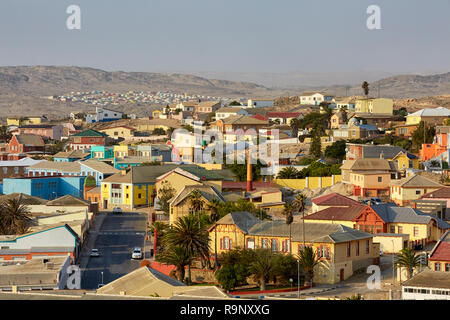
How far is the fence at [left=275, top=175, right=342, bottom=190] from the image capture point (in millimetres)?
77562

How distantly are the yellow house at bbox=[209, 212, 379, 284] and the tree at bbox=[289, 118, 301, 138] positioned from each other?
2065 inches

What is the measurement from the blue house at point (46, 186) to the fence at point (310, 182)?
22409mm

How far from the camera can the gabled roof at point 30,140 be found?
123562 mm

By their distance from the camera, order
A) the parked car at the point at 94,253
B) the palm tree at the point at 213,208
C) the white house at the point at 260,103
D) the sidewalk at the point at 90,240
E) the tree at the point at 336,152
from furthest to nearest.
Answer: the white house at the point at 260,103
the tree at the point at 336,152
the palm tree at the point at 213,208
the parked car at the point at 94,253
the sidewalk at the point at 90,240

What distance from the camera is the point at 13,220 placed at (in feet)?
202

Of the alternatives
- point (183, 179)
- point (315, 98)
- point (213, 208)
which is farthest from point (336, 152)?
point (315, 98)

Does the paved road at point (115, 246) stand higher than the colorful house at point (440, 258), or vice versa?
the colorful house at point (440, 258)

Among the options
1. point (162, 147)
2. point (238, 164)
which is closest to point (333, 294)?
point (238, 164)

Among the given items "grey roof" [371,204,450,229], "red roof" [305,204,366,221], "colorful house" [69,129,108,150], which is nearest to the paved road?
"red roof" [305,204,366,221]

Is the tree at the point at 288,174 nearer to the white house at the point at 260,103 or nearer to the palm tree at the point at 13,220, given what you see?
the palm tree at the point at 13,220

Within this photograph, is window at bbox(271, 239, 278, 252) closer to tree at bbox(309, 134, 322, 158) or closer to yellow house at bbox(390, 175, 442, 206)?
yellow house at bbox(390, 175, 442, 206)

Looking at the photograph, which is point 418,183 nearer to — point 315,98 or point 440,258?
point 440,258

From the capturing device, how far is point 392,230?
54.5 meters

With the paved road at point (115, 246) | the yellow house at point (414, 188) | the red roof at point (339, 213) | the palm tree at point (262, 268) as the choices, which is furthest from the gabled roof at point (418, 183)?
the palm tree at point (262, 268)
